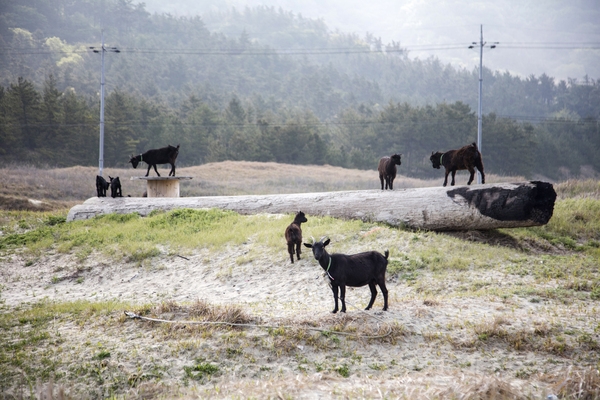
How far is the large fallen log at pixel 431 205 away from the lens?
13.1m

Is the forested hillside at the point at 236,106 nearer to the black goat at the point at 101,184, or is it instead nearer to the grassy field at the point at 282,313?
the black goat at the point at 101,184

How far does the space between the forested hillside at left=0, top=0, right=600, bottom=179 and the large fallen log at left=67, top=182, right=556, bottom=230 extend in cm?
2067

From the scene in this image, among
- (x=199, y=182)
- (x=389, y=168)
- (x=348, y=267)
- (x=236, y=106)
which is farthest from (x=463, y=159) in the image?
(x=236, y=106)

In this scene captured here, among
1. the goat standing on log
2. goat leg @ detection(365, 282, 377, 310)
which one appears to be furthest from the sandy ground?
the goat standing on log

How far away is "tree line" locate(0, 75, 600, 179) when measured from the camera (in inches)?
2002

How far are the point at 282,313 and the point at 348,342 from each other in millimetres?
1740

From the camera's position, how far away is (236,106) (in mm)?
68312

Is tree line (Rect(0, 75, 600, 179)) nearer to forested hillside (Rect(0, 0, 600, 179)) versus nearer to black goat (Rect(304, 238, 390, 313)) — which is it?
forested hillside (Rect(0, 0, 600, 179))

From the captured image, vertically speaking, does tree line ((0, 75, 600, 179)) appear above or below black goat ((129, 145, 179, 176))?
above

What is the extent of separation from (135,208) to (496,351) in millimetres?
13922

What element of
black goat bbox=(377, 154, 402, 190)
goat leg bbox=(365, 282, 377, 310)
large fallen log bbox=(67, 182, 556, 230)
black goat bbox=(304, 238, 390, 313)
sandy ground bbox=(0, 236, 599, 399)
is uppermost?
black goat bbox=(377, 154, 402, 190)

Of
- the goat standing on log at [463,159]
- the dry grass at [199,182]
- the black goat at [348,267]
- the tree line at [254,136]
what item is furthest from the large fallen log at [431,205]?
the tree line at [254,136]

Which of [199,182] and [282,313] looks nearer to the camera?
[282,313]

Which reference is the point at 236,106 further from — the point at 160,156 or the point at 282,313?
the point at 282,313
